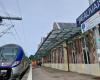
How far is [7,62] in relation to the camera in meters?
14.9

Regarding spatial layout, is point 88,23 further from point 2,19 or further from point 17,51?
point 2,19

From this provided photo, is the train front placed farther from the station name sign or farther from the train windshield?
the station name sign

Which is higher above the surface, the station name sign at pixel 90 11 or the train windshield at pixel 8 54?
the station name sign at pixel 90 11

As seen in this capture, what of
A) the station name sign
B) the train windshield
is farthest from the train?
the station name sign

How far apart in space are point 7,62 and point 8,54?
1335 millimetres

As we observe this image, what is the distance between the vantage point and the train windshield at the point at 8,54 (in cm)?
1545

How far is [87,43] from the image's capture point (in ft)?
69.6

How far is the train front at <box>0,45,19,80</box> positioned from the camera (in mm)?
14430

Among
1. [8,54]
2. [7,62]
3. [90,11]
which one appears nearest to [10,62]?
[7,62]

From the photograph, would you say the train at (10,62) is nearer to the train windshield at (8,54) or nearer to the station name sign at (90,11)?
the train windshield at (8,54)

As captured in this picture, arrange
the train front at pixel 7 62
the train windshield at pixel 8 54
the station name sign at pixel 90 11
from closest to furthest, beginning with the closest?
the station name sign at pixel 90 11
the train front at pixel 7 62
the train windshield at pixel 8 54

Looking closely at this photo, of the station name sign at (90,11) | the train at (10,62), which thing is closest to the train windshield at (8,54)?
the train at (10,62)

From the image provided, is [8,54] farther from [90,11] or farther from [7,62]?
[90,11]

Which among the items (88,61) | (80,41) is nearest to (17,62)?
(88,61)
